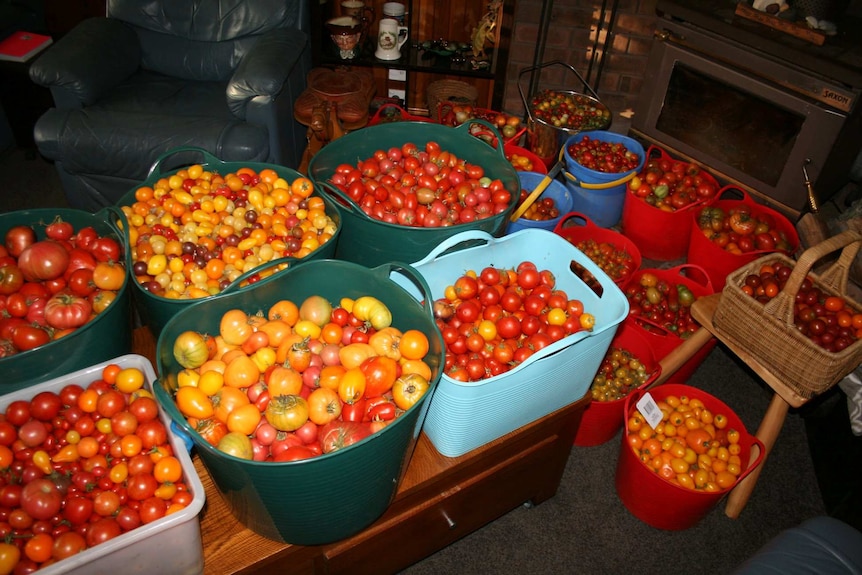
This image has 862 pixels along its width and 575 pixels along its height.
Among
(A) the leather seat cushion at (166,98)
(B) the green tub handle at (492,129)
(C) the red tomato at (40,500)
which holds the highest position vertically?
(B) the green tub handle at (492,129)

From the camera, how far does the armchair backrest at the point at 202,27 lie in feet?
10.1

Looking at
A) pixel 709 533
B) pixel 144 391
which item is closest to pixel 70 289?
pixel 144 391

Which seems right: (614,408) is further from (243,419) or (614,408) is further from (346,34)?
(346,34)

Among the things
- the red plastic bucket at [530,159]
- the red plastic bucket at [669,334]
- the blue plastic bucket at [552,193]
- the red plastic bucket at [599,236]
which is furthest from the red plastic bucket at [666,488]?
the red plastic bucket at [530,159]

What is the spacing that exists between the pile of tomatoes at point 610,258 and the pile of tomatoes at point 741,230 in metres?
0.41

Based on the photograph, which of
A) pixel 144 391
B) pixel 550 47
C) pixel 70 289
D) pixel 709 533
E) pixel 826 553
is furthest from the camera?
pixel 550 47

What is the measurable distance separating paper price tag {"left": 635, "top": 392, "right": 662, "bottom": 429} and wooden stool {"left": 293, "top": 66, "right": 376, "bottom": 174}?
168 centimetres

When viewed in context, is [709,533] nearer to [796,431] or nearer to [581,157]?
[796,431]

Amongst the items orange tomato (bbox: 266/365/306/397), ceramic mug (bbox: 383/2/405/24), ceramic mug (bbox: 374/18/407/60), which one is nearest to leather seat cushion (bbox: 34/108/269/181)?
ceramic mug (bbox: 374/18/407/60)

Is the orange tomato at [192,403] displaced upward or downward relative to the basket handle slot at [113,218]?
downward

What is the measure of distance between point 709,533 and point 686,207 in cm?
131

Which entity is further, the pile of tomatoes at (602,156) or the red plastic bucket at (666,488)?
the pile of tomatoes at (602,156)

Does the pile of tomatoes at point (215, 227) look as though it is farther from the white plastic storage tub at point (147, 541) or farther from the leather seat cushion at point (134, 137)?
the leather seat cushion at point (134, 137)

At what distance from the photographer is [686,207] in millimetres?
2578
